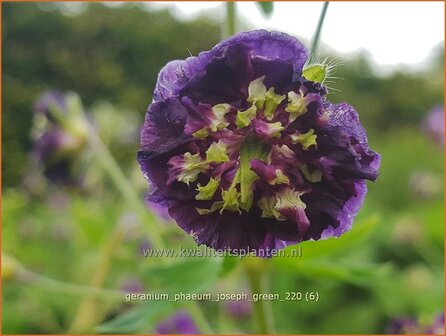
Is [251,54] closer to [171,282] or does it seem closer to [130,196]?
[171,282]

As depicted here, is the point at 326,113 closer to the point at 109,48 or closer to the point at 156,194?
the point at 156,194

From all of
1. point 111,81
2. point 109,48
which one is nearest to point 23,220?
point 111,81

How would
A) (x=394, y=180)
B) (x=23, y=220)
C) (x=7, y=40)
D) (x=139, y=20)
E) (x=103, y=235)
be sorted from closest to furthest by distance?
(x=103, y=235), (x=23, y=220), (x=394, y=180), (x=7, y=40), (x=139, y=20)

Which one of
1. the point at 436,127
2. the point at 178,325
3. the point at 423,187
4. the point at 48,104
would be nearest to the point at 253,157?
the point at 178,325

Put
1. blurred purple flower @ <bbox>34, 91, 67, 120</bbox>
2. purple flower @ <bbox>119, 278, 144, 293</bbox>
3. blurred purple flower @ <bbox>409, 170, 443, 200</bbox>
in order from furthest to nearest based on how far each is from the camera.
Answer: blurred purple flower @ <bbox>409, 170, 443, 200</bbox> → purple flower @ <bbox>119, 278, 144, 293</bbox> → blurred purple flower @ <bbox>34, 91, 67, 120</bbox>

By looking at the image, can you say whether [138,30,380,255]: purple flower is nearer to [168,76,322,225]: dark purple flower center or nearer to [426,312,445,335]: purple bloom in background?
[168,76,322,225]: dark purple flower center

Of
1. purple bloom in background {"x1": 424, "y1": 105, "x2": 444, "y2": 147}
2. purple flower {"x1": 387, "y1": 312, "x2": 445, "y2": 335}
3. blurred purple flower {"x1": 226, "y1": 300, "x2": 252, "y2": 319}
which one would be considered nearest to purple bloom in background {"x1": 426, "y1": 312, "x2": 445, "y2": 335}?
purple flower {"x1": 387, "y1": 312, "x2": 445, "y2": 335}
